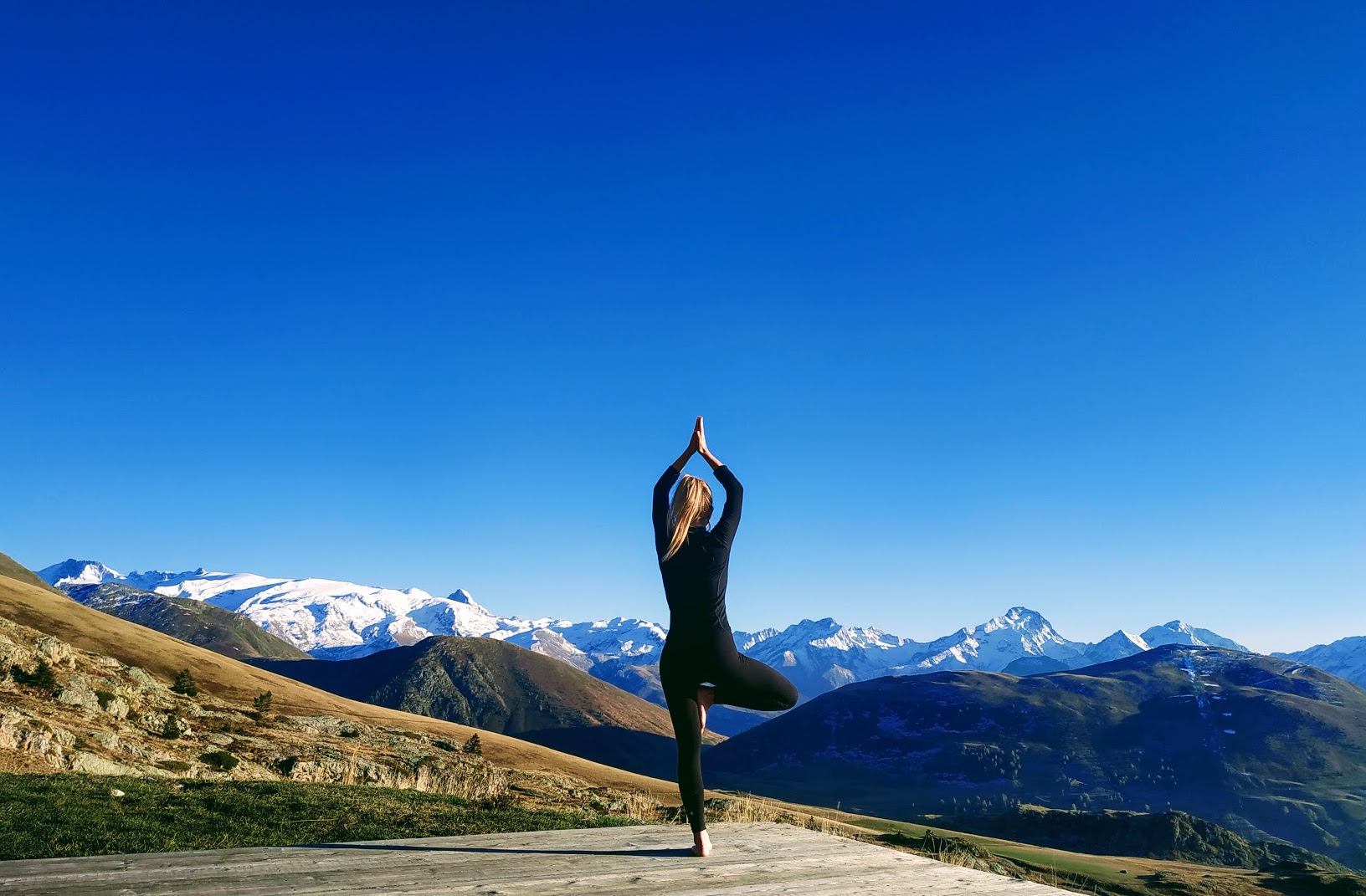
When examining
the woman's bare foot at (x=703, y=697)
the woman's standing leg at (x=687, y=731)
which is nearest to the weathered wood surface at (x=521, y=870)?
the woman's standing leg at (x=687, y=731)

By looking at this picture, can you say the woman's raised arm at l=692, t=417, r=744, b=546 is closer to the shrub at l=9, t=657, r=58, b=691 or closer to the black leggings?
the black leggings

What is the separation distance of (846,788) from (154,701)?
18984cm

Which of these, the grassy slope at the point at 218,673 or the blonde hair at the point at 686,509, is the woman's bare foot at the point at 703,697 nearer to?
the blonde hair at the point at 686,509

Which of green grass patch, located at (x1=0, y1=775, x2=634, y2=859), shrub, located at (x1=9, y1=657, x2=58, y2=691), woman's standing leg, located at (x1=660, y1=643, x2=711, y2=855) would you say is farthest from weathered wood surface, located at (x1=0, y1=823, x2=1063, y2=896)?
shrub, located at (x1=9, y1=657, x2=58, y2=691)

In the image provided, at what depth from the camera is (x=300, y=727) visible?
41.2 metres

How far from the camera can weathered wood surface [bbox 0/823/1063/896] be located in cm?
514

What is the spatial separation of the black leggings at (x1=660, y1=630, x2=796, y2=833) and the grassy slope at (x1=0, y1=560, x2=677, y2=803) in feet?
169

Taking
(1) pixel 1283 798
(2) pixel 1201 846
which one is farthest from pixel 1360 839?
(2) pixel 1201 846

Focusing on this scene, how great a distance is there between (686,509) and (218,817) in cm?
682

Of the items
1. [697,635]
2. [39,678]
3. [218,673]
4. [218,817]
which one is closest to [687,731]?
[697,635]

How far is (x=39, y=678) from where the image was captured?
27.9 m

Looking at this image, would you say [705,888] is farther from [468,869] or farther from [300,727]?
[300,727]

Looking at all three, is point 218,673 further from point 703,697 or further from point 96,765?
point 703,697

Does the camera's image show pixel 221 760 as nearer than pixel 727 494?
No
